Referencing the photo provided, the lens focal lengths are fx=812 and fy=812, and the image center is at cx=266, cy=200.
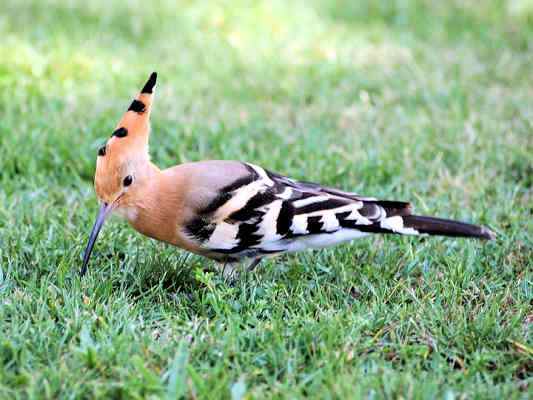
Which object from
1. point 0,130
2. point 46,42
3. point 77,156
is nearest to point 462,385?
point 77,156

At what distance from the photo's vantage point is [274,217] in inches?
127

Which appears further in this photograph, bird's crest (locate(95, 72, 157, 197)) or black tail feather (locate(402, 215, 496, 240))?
black tail feather (locate(402, 215, 496, 240))

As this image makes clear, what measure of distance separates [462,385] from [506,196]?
5.91 feet

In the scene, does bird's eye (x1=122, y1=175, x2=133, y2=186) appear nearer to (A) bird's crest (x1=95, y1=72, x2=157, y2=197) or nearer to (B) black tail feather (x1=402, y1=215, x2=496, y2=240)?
(A) bird's crest (x1=95, y1=72, x2=157, y2=197)

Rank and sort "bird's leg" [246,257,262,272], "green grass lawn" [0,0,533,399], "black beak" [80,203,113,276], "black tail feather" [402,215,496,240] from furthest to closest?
"bird's leg" [246,257,262,272] < "black tail feather" [402,215,496,240] < "black beak" [80,203,113,276] < "green grass lawn" [0,0,533,399]

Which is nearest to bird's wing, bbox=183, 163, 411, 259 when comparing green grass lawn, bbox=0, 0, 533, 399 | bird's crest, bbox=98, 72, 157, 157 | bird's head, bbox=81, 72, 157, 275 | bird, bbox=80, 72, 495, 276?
bird, bbox=80, 72, 495, 276

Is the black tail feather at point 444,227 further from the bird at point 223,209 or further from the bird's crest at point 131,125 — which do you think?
the bird's crest at point 131,125

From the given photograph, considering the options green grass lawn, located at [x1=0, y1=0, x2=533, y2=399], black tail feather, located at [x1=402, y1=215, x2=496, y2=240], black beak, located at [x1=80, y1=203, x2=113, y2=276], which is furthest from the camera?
black tail feather, located at [x1=402, y1=215, x2=496, y2=240]

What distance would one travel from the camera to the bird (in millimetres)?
3117

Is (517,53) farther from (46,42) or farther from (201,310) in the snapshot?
(201,310)

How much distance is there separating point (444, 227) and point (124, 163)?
1283 mm

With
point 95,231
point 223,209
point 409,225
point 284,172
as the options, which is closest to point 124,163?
point 95,231

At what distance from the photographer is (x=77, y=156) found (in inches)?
173

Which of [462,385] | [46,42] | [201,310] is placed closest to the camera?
[462,385]
